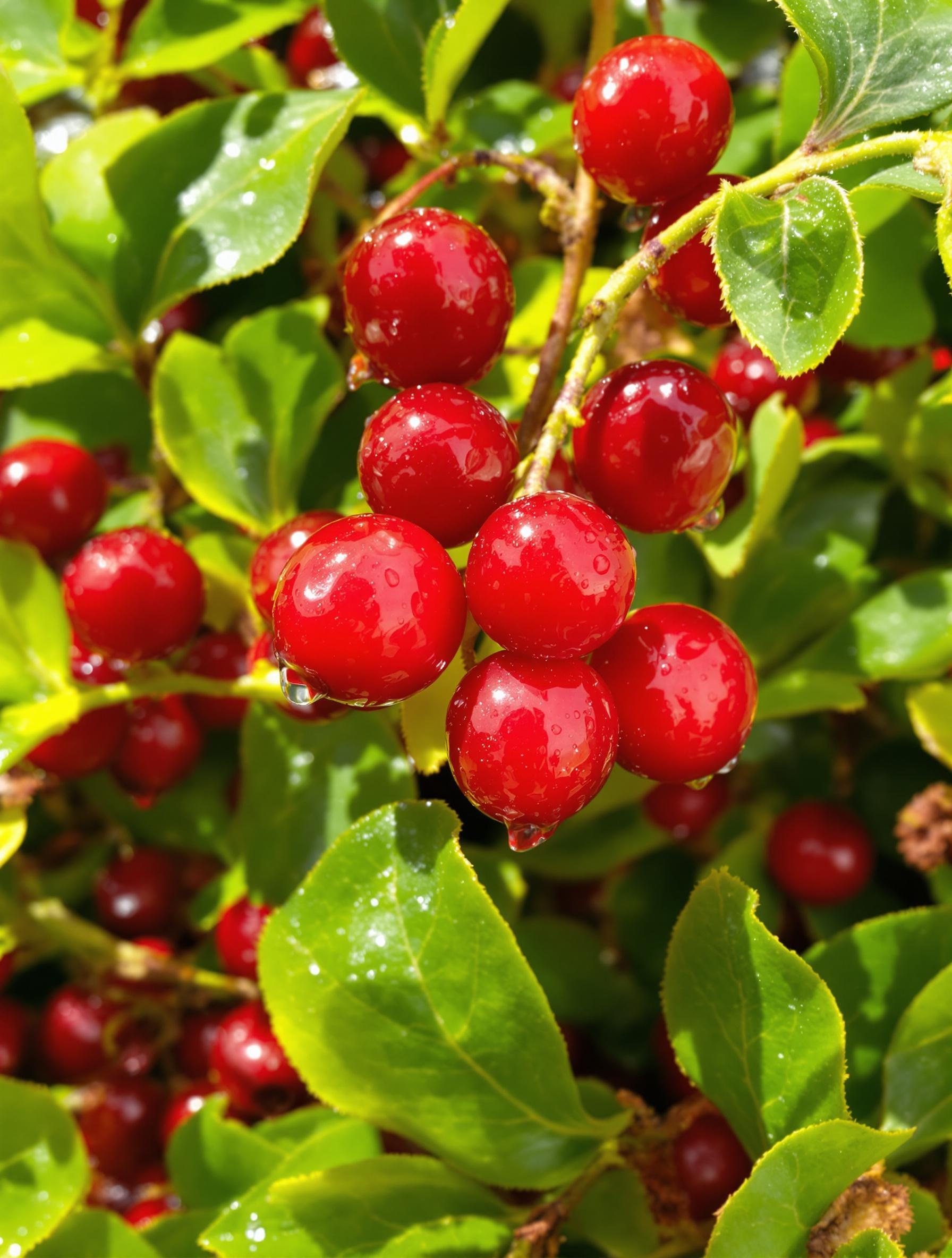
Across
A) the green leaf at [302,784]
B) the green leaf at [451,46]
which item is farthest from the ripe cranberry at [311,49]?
the green leaf at [302,784]

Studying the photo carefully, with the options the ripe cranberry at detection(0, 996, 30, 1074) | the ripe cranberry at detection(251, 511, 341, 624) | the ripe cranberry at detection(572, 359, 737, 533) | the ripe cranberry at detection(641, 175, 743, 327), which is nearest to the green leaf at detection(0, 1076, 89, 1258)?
the ripe cranberry at detection(0, 996, 30, 1074)

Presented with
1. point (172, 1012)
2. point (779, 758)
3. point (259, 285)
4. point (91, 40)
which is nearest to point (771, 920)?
point (779, 758)

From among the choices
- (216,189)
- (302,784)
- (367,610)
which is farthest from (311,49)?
(367,610)

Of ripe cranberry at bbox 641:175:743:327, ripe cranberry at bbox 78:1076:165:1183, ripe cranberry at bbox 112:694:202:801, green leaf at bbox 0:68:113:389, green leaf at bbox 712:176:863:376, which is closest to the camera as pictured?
green leaf at bbox 712:176:863:376

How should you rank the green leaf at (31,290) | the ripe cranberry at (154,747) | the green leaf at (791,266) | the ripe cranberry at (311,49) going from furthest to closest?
the ripe cranberry at (311,49) → the ripe cranberry at (154,747) → the green leaf at (31,290) → the green leaf at (791,266)

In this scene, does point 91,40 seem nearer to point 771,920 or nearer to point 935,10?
point 935,10

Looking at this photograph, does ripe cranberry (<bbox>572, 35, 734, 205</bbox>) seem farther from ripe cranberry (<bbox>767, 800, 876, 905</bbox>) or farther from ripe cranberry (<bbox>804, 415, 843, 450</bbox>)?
ripe cranberry (<bbox>767, 800, 876, 905</bbox>)

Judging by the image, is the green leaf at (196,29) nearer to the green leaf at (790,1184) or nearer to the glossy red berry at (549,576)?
the glossy red berry at (549,576)
